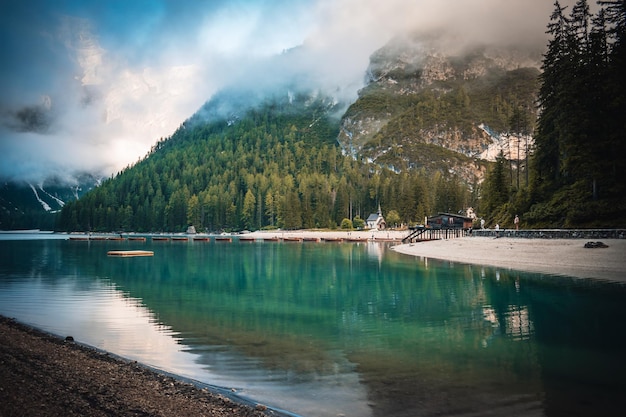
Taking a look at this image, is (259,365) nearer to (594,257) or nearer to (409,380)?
(409,380)

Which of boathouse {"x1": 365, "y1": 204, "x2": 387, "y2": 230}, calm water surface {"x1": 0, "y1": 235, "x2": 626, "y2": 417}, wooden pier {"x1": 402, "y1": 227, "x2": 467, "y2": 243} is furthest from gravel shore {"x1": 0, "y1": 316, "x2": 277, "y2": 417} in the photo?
boathouse {"x1": 365, "y1": 204, "x2": 387, "y2": 230}

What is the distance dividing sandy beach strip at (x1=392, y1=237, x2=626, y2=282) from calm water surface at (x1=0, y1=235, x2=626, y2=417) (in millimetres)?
5636

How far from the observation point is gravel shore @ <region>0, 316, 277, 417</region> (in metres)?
9.37

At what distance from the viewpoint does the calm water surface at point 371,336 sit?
38.5 feet

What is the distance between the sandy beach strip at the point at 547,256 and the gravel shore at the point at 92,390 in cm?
3769

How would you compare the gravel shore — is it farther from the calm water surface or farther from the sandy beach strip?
the sandy beach strip

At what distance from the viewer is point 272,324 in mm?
21656

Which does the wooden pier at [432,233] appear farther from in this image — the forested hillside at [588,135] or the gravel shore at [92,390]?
the gravel shore at [92,390]

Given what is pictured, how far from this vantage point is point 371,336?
19219 millimetres

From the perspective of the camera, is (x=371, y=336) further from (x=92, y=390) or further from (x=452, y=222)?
(x=452, y=222)

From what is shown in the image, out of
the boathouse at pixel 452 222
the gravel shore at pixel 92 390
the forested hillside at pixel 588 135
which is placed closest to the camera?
the gravel shore at pixel 92 390

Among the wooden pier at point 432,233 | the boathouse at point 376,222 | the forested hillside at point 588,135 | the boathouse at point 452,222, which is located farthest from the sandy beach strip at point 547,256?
the boathouse at point 376,222

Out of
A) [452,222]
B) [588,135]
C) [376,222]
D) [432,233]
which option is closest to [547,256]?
[588,135]

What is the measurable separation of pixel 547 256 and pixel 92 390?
4824 centimetres
